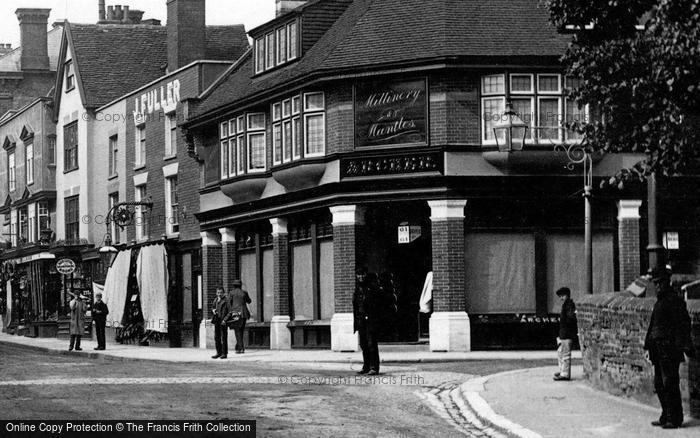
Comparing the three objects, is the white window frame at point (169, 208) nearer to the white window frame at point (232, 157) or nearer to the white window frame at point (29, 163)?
the white window frame at point (232, 157)

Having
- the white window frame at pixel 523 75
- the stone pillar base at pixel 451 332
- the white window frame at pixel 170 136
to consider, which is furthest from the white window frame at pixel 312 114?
the white window frame at pixel 170 136

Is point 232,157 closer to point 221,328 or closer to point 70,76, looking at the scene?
point 221,328

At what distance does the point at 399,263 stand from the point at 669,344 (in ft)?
63.4

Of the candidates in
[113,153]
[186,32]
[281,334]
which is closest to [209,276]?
[281,334]

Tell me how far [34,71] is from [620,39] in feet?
196

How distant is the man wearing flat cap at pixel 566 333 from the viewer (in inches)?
765

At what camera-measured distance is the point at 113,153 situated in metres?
49.2

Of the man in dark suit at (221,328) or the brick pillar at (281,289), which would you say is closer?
the man in dark suit at (221,328)

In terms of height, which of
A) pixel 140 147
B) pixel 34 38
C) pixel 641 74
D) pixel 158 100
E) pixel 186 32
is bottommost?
pixel 641 74

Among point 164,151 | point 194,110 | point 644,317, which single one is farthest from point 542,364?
point 164,151

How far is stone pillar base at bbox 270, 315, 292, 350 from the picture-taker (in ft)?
114

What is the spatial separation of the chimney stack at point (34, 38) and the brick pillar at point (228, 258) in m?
30.9

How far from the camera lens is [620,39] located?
15.0 metres

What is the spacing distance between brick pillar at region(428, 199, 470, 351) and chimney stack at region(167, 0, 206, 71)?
15947mm
